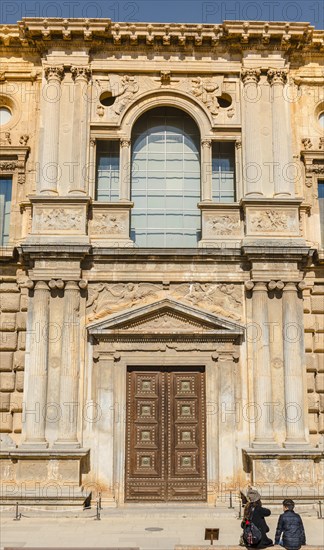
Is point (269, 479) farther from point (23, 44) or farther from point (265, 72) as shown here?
point (23, 44)

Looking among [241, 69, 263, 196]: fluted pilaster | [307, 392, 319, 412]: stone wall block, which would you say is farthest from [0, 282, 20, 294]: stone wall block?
[307, 392, 319, 412]: stone wall block

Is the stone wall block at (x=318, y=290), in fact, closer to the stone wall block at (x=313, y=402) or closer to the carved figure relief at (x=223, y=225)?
the carved figure relief at (x=223, y=225)

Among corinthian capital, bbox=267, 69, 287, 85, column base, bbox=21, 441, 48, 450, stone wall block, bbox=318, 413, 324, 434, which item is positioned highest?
corinthian capital, bbox=267, 69, 287, 85

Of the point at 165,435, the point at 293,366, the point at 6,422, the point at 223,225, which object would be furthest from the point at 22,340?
the point at 293,366

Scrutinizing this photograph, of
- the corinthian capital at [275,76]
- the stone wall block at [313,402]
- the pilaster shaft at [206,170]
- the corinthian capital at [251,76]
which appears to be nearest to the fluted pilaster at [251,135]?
the corinthian capital at [251,76]

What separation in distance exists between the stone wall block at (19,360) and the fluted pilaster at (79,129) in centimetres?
473

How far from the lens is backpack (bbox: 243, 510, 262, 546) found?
1027 cm

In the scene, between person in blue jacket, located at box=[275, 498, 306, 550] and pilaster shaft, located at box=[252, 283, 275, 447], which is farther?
pilaster shaft, located at box=[252, 283, 275, 447]

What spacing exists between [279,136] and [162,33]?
469 centimetres

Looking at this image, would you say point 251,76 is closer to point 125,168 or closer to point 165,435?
point 125,168

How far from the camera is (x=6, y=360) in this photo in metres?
17.7

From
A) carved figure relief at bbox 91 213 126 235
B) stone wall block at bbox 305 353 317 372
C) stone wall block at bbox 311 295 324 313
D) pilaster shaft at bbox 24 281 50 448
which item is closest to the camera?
pilaster shaft at bbox 24 281 50 448

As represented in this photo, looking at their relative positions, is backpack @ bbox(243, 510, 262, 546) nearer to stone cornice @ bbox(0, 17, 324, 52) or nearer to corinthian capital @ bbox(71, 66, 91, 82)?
corinthian capital @ bbox(71, 66, 91, 82)

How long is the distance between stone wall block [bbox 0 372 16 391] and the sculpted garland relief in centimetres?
268
